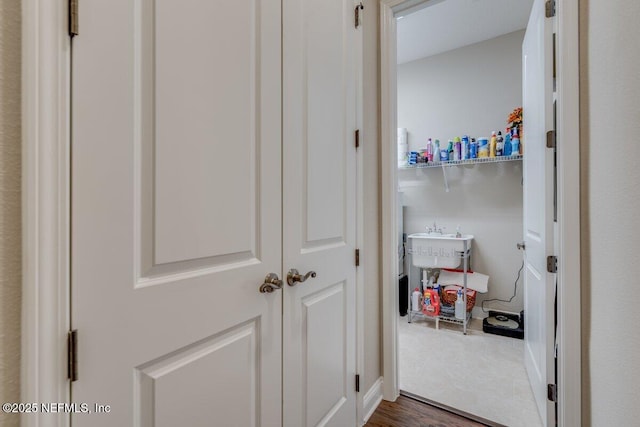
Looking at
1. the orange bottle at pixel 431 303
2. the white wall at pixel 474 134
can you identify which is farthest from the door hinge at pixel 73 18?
the white wall at pixel 474 134

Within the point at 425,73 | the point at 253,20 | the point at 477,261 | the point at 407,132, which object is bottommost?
the point at 477,261

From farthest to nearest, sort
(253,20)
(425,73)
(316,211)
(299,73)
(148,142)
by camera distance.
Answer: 1. (425,73)
2. (316,211)
3. (299,73)
4. (253,20)
5. (148,142)

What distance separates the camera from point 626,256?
0.87 m

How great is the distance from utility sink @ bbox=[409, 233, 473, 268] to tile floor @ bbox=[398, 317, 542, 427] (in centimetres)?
66

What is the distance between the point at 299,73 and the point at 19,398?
117 centimetres

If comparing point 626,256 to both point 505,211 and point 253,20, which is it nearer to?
point 253,20

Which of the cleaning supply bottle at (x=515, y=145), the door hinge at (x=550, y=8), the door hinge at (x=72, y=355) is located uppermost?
the door hinge at (x=550, y=8)

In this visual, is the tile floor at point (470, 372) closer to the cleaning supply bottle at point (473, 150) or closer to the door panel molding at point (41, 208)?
the cleaning supply bottle at point (473, 150)

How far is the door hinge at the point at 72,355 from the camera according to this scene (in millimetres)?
554

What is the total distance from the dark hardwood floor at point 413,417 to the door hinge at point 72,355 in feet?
5.06

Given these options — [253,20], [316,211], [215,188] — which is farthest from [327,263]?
[253,20]

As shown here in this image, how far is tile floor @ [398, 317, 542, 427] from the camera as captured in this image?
5.81 feet

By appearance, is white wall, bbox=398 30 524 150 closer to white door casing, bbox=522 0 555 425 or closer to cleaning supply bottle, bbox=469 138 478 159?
cleaning supply bottle, bbox=469 138 478 159

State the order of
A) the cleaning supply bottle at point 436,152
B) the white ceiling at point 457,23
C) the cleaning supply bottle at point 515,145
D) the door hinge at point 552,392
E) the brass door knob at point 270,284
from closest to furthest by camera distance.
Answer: the brass door knob at point 270,284
the door hinge at point 552,392
the white ceiling at point 457,23
the cleaning supply bottle at point 515,145
the cleaning supply bottle at point 436,152
